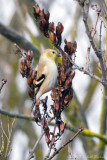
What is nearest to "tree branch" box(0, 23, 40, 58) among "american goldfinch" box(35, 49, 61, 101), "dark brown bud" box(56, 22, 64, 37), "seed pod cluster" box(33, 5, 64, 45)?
"american goldfinch" box(35, 49, 61, 101)

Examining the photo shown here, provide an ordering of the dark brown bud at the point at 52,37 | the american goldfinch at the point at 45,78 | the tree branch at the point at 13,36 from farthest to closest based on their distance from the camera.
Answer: the tree branch at the point at 13,36, the american goldfinch at the point at 45,78, the dark brown bud at the point at 52,37

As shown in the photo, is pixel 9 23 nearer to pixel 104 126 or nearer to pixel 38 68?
pixel 104 126

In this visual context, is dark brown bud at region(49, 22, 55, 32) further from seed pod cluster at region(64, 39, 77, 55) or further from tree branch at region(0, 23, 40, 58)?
tree branch at region(0, 23, 40, 58)

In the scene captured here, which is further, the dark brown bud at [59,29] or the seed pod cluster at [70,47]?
the seed pod cluster at [70,47]

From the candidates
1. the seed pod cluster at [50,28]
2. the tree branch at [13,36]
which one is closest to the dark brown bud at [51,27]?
the seed pod cluster at [50,28]

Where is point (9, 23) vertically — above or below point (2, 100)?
above

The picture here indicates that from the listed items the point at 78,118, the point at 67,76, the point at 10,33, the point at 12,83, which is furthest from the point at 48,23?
the point at 12,83

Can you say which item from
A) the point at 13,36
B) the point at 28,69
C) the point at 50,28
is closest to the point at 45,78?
the point at 28,69

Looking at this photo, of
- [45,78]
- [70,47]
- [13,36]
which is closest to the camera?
[70,47]

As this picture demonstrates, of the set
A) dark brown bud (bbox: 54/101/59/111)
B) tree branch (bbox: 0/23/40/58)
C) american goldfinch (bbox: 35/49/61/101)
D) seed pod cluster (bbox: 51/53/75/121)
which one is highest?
tree branch (bbox: 0/23/40/58)

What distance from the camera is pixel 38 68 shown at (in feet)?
18.5

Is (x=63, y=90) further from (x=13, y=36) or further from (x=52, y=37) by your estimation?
(x=13, y=36)

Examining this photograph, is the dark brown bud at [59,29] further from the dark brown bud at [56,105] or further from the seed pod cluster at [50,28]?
the dark brown bud at [56,105]

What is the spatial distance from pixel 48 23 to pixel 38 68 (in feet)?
3.97
